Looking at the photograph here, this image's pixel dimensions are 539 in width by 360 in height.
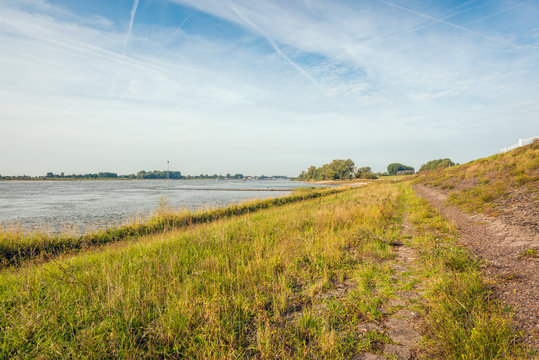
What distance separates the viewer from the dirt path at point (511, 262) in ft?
11.7

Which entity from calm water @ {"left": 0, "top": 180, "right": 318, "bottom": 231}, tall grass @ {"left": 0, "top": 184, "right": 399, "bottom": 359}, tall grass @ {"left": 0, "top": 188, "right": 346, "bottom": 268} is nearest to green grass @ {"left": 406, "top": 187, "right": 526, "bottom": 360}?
tall grass @ {"left": 0, "top": 184, "right": 399, "bottom": 359}

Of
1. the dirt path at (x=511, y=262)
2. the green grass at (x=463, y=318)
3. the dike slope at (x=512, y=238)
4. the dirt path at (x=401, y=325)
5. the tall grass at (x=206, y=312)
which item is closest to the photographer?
the green grass at (x=463, y=318)

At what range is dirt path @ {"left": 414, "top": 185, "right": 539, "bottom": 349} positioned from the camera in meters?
3.58

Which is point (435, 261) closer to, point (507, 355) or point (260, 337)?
point (507, 355)

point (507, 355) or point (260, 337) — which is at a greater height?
point (507, 355)

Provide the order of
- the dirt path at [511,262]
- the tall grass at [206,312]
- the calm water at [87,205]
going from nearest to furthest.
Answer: the tall grass at [206,312]
the dirt path at [511,262]
the calm water at [87,205]

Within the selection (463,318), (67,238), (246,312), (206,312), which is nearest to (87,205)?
(67,238)

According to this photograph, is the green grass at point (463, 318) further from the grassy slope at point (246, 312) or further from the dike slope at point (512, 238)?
the dike slope at point (512, 238)

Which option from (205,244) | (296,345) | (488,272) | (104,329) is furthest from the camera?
(205,244)

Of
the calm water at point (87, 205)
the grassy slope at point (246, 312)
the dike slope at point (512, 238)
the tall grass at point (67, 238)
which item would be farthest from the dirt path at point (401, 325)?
the calm water at point (87, 205)

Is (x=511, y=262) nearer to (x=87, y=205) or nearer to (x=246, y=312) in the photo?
(x=246, y=312)

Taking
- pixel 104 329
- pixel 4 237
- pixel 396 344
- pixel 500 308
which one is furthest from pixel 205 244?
pixel 4 237

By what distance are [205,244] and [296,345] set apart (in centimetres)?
613

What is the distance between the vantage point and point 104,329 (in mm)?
3680
